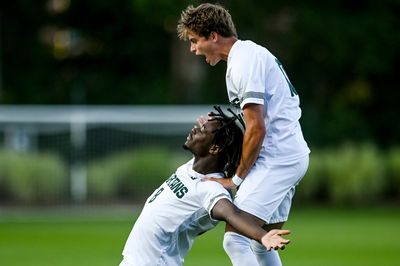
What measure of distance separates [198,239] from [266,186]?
9348 millimetres

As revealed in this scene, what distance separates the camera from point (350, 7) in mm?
30188

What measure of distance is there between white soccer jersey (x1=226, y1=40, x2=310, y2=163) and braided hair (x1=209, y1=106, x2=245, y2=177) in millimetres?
157

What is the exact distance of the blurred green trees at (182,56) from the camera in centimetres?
2905

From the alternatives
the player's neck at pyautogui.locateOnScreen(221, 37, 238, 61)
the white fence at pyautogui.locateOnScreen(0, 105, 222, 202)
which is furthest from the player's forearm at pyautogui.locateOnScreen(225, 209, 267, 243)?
the white fence at pyautogui.locateOnScreen(0, 105, 222, 202)

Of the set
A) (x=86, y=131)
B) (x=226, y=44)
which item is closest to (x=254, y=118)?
(x=226, y=44)

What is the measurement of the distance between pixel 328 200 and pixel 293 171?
55.3ft

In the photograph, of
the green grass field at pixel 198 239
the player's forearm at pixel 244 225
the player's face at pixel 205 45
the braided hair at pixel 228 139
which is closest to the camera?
the player's forearm at pixel 244 225

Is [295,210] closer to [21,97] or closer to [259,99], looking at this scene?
[21,97]

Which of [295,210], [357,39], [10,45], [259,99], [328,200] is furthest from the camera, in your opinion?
[10,45]

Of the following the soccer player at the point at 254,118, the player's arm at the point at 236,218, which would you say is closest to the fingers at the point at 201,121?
the soccer player at the point at 254,118

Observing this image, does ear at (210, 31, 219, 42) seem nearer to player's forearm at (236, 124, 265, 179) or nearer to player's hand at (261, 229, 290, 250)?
player's forearm at (236, 124, 265, 179)

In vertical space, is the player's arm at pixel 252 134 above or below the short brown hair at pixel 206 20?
below

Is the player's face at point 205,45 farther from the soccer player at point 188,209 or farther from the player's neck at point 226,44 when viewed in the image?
the soccer player at point 188,209

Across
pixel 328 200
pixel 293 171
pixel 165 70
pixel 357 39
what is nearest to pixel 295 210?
pixel 328 200
